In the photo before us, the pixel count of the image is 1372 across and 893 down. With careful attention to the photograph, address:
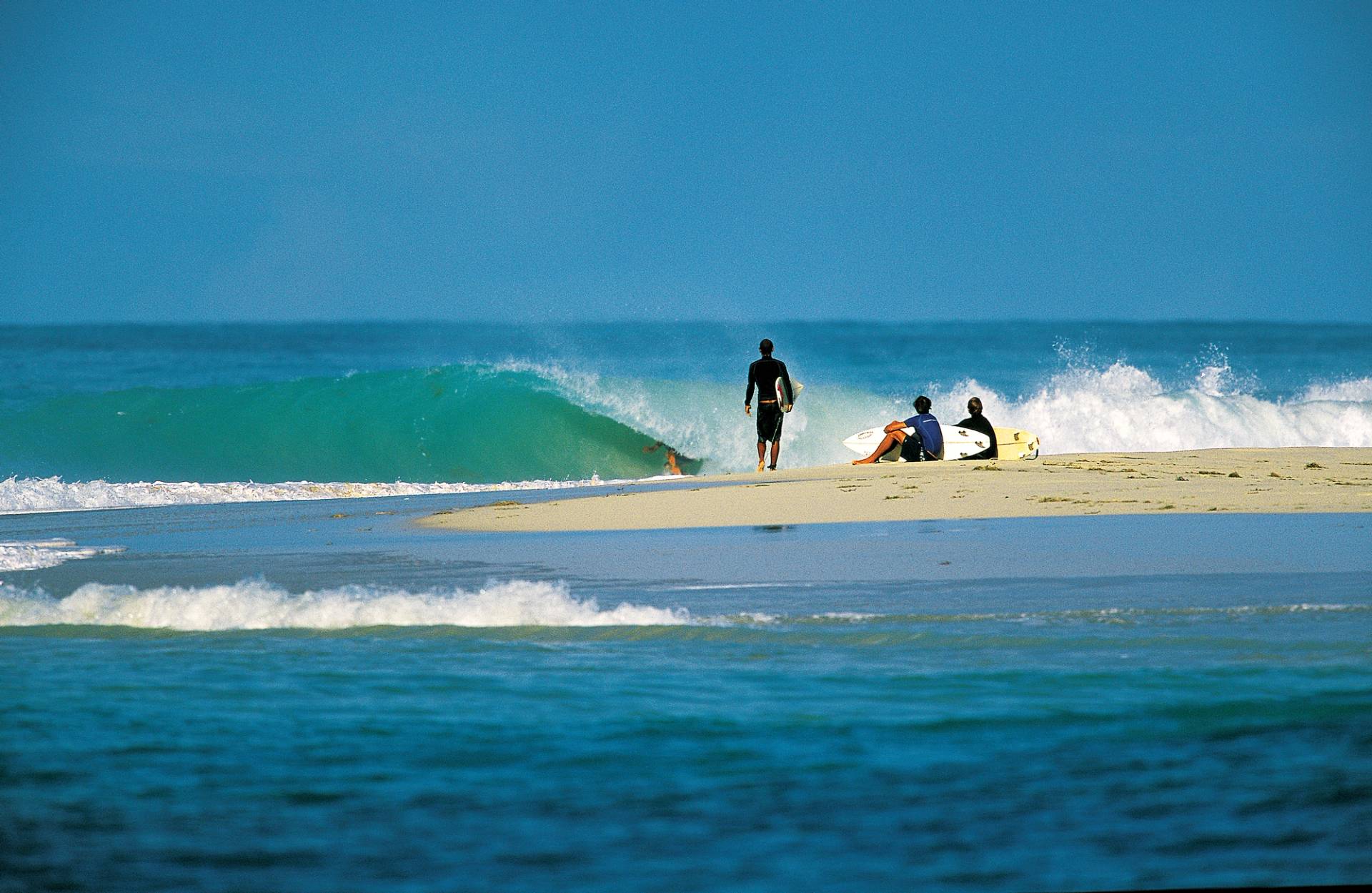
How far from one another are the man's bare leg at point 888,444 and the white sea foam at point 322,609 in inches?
390

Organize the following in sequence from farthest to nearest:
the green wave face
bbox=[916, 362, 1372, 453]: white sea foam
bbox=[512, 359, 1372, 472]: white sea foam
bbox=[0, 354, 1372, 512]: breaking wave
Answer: bbox=[916, 362, 1372, 453]: white sea foam
bbox=[512, 359, 1372, 472]: white sea foam
bbox=[0, 354, 1372, 512]: breaking wave
the green wave face

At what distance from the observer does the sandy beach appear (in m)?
12.1

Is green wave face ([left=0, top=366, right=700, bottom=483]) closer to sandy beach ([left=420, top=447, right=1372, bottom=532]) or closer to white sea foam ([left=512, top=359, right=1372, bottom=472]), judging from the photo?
white sea foam ([left=512, top=359, right=1372, bottom=472])

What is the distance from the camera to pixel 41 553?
34.9 ft

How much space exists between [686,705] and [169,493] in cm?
1369

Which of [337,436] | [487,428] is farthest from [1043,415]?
[337,436]

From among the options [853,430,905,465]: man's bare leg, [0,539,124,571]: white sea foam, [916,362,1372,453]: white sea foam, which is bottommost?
[0,539,124,571]: white sea foam

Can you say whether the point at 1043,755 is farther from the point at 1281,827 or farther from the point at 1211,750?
the point at 1281,827

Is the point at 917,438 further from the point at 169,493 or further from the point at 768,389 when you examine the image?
the point at 169,493

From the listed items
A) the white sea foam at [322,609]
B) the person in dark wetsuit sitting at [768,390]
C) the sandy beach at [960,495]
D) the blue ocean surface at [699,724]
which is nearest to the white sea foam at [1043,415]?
the person in dark wetsuit sitting at [768,390]

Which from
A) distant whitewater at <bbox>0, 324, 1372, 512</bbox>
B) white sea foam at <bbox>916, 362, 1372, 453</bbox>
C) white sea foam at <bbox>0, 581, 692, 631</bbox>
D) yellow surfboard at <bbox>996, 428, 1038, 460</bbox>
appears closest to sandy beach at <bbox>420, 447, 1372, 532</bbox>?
yellow surfboard at <bbox>996, 428, 1038, 460</bbox>

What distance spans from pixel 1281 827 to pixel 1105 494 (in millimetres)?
9421

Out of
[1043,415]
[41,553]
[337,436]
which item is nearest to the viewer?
[41,553]

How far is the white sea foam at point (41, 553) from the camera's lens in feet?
32.3
